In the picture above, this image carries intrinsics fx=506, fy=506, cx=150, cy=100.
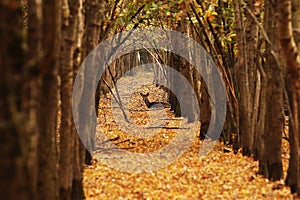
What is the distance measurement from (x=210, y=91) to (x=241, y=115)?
2643 mm

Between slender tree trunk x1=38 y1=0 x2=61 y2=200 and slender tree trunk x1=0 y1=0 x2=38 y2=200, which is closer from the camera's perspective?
slender tree trunk x1=0 y1=0 x2=38 y2=200

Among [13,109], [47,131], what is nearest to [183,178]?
[47,131]

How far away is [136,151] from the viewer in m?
14.6

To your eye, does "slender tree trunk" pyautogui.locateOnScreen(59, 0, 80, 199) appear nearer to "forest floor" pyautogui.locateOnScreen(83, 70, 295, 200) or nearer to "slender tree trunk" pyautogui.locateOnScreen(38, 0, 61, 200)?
"slender tree trunk" pyautogui.locateOnScreen(38, 0, 61, 200)

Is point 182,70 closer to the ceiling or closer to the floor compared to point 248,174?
closer to the ceiling

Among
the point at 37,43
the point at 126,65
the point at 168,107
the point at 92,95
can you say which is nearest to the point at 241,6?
the point at 92,95

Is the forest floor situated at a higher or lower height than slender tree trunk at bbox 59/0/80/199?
lower

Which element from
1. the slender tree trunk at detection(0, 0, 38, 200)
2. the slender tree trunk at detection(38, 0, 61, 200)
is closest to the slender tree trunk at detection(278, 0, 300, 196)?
the slender tree trunk at detection(38, 0, 61, 200)

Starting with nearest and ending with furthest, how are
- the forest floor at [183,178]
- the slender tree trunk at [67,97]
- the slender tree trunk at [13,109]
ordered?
the slender tree trunk at [13,109] → the slender tree trunk at [67,97] → the forest floor at [183,178]

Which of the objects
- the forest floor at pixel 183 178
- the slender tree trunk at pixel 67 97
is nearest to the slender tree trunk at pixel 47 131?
the slender tree trunk at pixel 67 97

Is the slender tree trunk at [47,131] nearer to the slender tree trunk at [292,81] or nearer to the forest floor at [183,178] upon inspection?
the forest floor at [183,178]

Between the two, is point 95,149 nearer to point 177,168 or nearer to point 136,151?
point 136,151

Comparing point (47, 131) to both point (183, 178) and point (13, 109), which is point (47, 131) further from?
point (183, 178)

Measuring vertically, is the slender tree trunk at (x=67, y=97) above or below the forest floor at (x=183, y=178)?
above
